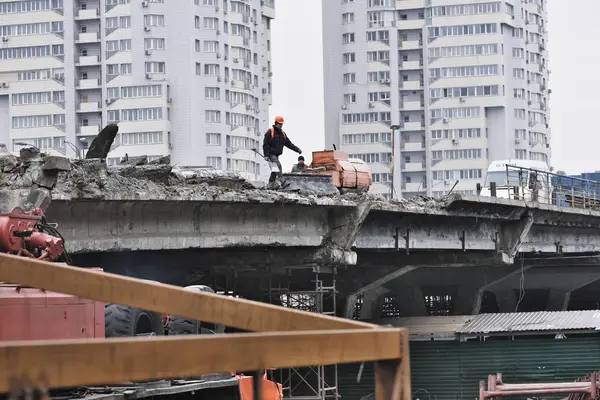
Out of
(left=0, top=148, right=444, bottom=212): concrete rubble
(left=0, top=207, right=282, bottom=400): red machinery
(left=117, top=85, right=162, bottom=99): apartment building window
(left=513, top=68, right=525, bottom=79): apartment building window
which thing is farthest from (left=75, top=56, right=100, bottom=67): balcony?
(left=0, top=207, right=282, bottom=400): red machinery

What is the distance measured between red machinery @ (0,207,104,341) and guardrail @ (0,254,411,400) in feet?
22.1

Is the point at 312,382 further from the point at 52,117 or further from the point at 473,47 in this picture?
the point at 473,47

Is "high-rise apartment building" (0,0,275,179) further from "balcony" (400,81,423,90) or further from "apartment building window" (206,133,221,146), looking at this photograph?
"balcony" (400,81,423,90)

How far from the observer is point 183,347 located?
521 centimetres

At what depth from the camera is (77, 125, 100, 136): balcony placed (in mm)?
151875

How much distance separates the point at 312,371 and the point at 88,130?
11484 cm

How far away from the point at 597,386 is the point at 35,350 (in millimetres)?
22896

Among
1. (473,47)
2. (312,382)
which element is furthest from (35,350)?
(473,47)

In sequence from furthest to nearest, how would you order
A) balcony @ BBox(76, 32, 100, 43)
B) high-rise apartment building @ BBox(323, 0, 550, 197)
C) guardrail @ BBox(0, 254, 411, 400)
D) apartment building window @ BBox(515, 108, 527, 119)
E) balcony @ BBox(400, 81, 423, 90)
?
balcony @ BBox(400, 81, 423, 90), apartment building window @ BBox(515, 108, 527, 119), high-rise apartment building @ BBox(323, 0, 550, 197), balcony @ BBox(76, 32, 100, 43), guardrail @ BBox(0, 254, 411, 400)

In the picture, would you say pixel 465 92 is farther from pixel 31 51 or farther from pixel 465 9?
pixel 31 51

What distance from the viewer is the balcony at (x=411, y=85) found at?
17362cm

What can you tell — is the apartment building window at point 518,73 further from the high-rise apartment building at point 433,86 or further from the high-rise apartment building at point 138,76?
the high-rise apartment building at point 138,76

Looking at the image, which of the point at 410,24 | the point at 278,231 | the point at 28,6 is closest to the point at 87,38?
the point at 28,6

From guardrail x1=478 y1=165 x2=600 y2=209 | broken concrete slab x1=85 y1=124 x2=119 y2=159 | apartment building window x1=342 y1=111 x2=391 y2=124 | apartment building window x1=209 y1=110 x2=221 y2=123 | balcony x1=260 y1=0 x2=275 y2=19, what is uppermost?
balcony x1=260 y1=0 x2=275 y2=19
